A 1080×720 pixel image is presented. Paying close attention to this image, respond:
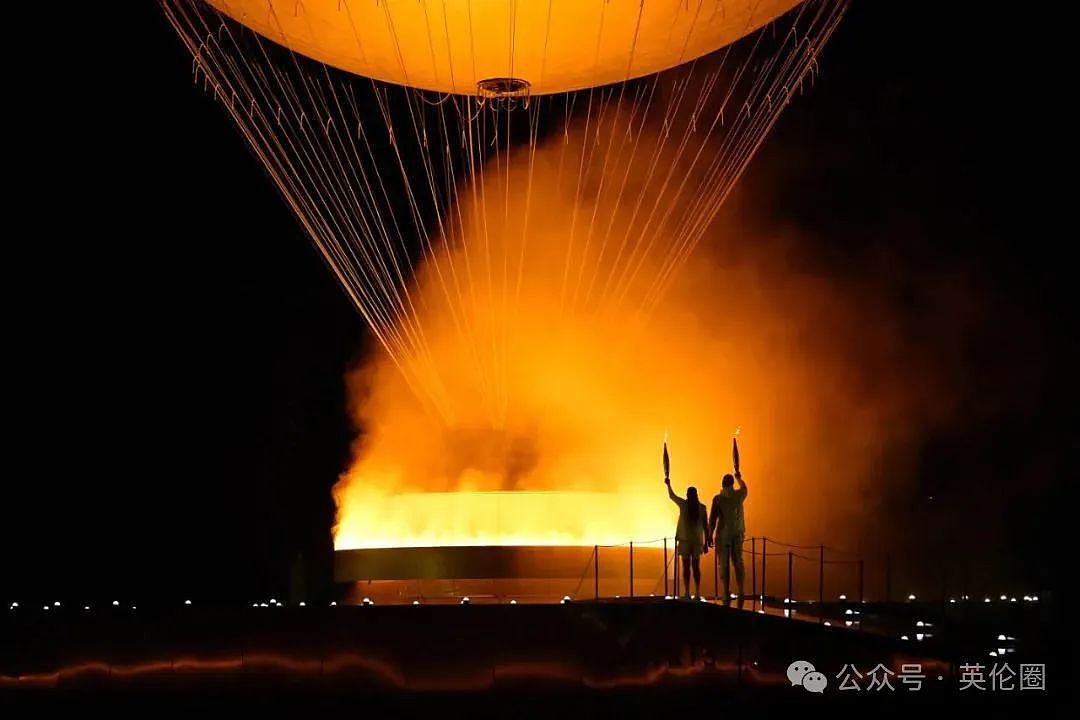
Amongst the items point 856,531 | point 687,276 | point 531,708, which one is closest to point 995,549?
point 856,531

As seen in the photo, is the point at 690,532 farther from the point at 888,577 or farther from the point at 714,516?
the point at 888,577

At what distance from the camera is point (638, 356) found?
955 inches

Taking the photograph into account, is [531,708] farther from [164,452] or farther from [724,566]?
[164,452]

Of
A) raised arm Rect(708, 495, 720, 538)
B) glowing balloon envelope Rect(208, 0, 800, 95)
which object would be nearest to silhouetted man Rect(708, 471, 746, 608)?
raised arm Rect(708, 495, 720, 538)

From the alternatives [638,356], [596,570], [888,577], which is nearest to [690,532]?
[596,570]

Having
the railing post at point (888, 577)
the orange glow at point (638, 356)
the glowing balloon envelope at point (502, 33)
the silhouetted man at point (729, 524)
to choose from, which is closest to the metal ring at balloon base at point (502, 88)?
the glowing balloon envelope at point (502, 33)

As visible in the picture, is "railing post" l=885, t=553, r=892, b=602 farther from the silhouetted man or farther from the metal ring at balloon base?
the metal ring at balloon base

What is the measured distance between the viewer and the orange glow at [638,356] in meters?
22.1

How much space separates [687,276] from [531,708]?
1314cm

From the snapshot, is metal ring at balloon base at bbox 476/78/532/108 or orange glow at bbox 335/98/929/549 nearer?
metal ring at balloon base at bbox 476/78/532/108

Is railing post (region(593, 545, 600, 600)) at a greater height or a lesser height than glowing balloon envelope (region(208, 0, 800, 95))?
lesser

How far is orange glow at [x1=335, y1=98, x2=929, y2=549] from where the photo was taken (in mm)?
22094

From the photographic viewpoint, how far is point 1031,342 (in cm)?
2339

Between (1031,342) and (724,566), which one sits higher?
(1031,342)
